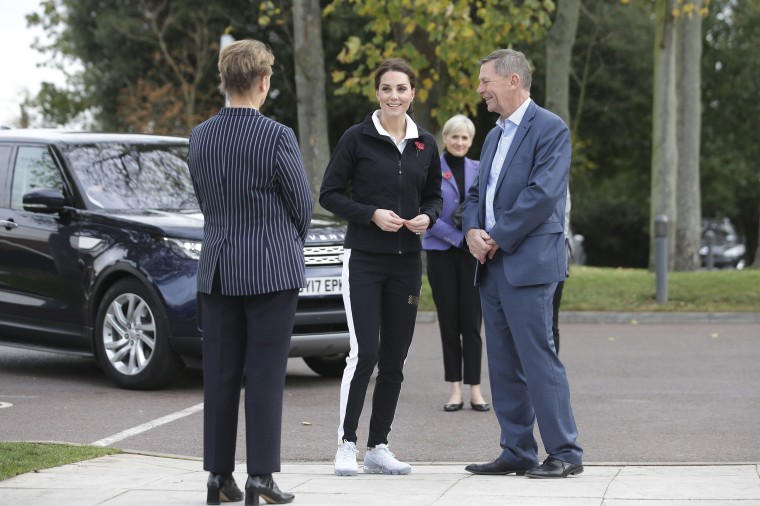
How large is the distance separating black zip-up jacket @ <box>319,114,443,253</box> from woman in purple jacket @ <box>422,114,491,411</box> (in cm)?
205

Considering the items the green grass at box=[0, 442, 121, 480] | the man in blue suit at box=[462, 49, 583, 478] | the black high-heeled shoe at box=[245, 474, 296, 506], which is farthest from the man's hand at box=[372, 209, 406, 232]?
the green grass at box=[0, 442, 121, 480]

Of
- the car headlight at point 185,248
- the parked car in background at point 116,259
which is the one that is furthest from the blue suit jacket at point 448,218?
the car headlight at point 185,248

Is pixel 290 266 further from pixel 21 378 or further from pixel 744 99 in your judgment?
pixel 744 99

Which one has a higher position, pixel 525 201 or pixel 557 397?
pixel 525 201

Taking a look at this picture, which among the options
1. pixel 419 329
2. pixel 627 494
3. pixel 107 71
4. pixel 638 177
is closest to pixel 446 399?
pixel 627 494

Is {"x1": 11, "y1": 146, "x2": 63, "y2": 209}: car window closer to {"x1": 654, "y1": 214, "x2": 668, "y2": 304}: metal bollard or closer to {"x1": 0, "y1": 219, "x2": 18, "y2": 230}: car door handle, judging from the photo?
{"x1": 0, "y1": 219, "x2": 18, "y2": 230}: car door handle

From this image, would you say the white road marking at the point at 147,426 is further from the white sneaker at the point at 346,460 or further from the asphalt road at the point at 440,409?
the white sneaker at the point at 346,460

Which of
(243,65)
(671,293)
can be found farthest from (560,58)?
(243,65)

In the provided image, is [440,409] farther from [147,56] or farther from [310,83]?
[147,56]

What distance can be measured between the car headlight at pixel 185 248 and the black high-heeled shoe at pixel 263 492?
427 cm

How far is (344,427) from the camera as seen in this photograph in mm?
6922

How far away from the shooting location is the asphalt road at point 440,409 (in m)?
7.93

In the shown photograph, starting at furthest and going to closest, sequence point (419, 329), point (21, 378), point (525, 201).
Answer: point (419, 329), point (21, 378), point (525, 201)

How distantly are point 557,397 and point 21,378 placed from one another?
19.2 ft
